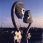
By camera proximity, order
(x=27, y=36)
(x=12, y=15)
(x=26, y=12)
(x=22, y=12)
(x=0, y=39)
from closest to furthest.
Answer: (x=12, y=15), (x=22, y=12), (x=26, y=12), (x=27, y=36), (x=0, y=39)

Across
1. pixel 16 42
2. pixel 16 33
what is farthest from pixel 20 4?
pixel 16 42

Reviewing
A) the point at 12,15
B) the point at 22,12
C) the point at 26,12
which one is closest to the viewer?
the point at 12,15

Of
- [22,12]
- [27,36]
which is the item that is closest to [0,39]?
[27,36]

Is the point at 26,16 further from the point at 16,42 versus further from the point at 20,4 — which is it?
the point at 16,42

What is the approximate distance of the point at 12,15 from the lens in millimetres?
1929

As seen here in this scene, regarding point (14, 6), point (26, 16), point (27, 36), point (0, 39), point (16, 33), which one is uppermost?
point (14, 6)

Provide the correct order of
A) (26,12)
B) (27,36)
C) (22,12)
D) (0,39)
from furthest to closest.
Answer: (0,39) → (27,36) → (26,12) → (22,12)

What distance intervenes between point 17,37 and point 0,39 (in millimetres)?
4009

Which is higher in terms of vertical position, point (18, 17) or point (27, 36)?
point (18, 17)

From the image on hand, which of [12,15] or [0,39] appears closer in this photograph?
[12,15]

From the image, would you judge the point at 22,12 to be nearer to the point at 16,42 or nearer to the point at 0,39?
the point at 16,42

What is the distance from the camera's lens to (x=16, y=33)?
1993mm

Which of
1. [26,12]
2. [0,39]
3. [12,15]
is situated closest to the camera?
[12,15]

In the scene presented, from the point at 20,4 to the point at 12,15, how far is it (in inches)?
8.7
